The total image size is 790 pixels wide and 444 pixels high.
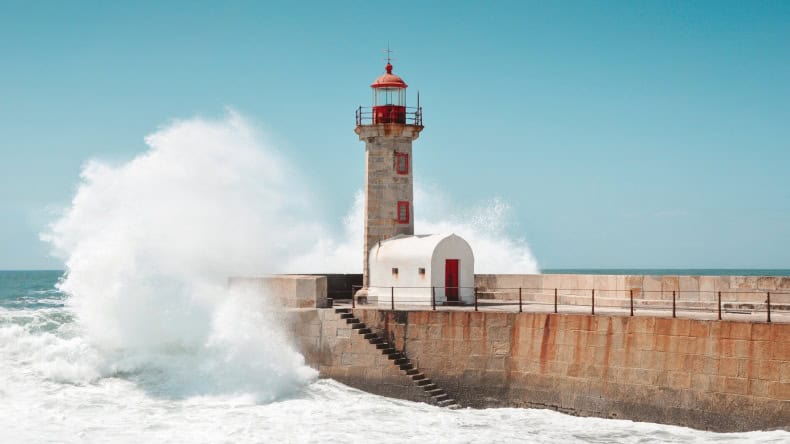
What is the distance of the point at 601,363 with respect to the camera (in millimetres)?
14117

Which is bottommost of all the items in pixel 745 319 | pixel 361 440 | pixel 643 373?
pixel 361 440

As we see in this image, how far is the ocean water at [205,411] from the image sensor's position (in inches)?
505

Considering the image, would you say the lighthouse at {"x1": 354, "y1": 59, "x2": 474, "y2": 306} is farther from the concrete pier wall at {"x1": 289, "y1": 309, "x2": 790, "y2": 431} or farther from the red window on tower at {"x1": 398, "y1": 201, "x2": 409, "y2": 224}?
the concrete pier wall at {"x1": 289, "y1": 309, "x2": 790, "y2": 431}

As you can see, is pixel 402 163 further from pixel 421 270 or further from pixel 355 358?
pixel 355 358

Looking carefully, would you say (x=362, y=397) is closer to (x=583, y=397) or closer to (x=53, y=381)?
(x=583, y=397)

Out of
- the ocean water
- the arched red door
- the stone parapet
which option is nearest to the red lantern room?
the arched red door

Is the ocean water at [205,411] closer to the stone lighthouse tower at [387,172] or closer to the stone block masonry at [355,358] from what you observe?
the stone block masonry at [355,358]

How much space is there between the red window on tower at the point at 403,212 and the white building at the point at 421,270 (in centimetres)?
48

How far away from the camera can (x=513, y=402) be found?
15.0 metres

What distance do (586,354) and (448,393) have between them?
2.61m

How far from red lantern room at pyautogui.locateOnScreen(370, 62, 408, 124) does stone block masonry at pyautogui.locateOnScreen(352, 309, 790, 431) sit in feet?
15.7

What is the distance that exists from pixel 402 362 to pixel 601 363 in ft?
12.0

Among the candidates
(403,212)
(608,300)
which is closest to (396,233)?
(403,212)

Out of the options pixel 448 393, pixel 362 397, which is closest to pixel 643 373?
pixel 448 393
